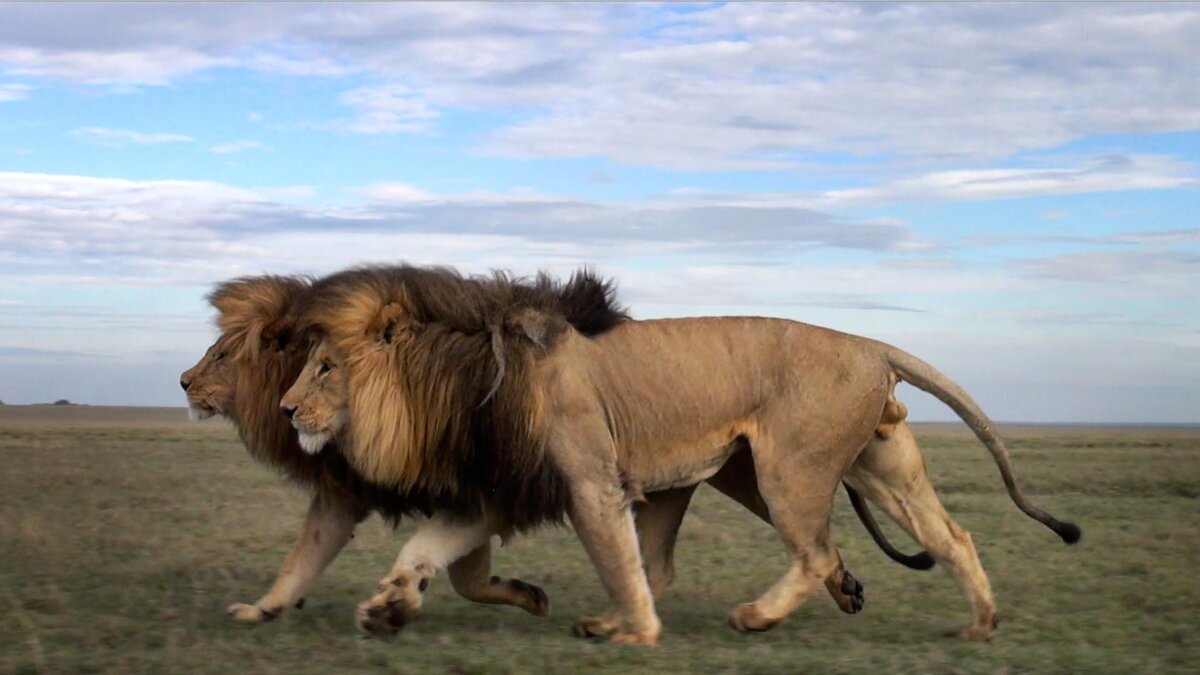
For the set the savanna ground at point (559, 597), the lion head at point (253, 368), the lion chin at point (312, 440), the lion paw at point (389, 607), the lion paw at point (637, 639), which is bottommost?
the savanna ground at point (559, 597)

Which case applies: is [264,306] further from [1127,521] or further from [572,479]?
[1127,521]

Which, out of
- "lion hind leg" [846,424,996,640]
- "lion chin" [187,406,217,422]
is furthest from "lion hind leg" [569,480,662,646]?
"lion chin" [187,406,217,422]

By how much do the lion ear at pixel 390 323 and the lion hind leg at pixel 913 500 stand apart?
215cm

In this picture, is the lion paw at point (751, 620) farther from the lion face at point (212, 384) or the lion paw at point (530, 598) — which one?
the lion face at point (212, 384)

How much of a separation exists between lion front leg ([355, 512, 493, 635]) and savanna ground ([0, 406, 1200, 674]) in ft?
0.32

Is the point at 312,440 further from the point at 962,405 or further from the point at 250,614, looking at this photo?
the point at 962,405

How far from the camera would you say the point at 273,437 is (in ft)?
22.7

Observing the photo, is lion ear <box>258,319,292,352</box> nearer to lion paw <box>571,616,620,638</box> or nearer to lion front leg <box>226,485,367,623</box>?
lion front leg <box>226,485,367,623</box>

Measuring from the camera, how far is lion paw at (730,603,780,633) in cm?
672

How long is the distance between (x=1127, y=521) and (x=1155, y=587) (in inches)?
156

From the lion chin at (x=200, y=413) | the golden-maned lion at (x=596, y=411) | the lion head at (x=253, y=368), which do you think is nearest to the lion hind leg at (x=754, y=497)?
the golden-maned lion at (x=596, y=411)

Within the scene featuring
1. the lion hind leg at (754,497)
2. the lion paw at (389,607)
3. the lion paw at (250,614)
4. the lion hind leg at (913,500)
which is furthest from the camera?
the lion hind leg at (754,497)

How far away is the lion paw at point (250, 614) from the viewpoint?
7013 millimetres

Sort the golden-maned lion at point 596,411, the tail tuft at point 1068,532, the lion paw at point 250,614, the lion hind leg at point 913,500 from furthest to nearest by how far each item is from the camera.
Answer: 1. the tail tuft at point 1068,532
2. the lion hind leg at point 913,500
3. the lion paw at point 250,614
4. the golden-maned lion at point 596,411
